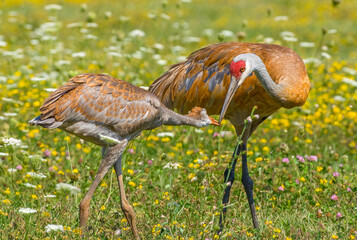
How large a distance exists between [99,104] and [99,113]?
68 mm

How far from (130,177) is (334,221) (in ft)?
5.98

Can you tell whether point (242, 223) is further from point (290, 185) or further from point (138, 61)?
point (138, 61)

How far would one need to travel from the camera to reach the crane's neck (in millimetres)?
4859

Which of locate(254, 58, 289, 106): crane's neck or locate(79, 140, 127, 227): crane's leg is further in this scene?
locate(254, 58, 289, 106): crane's neck

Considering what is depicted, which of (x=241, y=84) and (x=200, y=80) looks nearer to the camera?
(x=241, y=84)

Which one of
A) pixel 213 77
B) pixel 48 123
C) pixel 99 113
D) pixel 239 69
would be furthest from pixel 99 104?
pixel 213 77

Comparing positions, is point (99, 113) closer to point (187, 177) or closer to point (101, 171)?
point (101, 171)

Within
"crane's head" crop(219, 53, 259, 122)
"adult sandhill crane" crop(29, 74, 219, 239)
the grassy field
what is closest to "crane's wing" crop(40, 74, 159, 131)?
"adult sandhill crane" crop(29, 74, 219, 239)

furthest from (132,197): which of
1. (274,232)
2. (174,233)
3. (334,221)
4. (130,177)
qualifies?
(334,221)

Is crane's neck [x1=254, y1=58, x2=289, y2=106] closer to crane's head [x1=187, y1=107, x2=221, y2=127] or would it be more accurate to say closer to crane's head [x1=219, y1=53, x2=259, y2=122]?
crane's head [x1=219, y1=53, x2=259, y2=122]

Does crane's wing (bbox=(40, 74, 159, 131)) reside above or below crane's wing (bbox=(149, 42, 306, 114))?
above

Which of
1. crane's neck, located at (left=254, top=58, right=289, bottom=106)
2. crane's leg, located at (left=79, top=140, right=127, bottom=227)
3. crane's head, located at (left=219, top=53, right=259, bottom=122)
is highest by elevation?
crane's head, located at (left=219, top=53, right=259, bottom=122)

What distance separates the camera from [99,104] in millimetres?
4332

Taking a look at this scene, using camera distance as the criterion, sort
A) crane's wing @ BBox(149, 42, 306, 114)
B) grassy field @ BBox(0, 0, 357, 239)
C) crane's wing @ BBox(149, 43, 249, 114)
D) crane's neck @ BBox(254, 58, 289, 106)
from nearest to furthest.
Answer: grassy field @ BBox(0, 0, 357, 239)
crane's neck @ BBox(254, 58, 289, 106)
crane's wing @ BBox(149, 42, 306, 114)
crane's wing @ BBox(149, 43, 249, 114)
